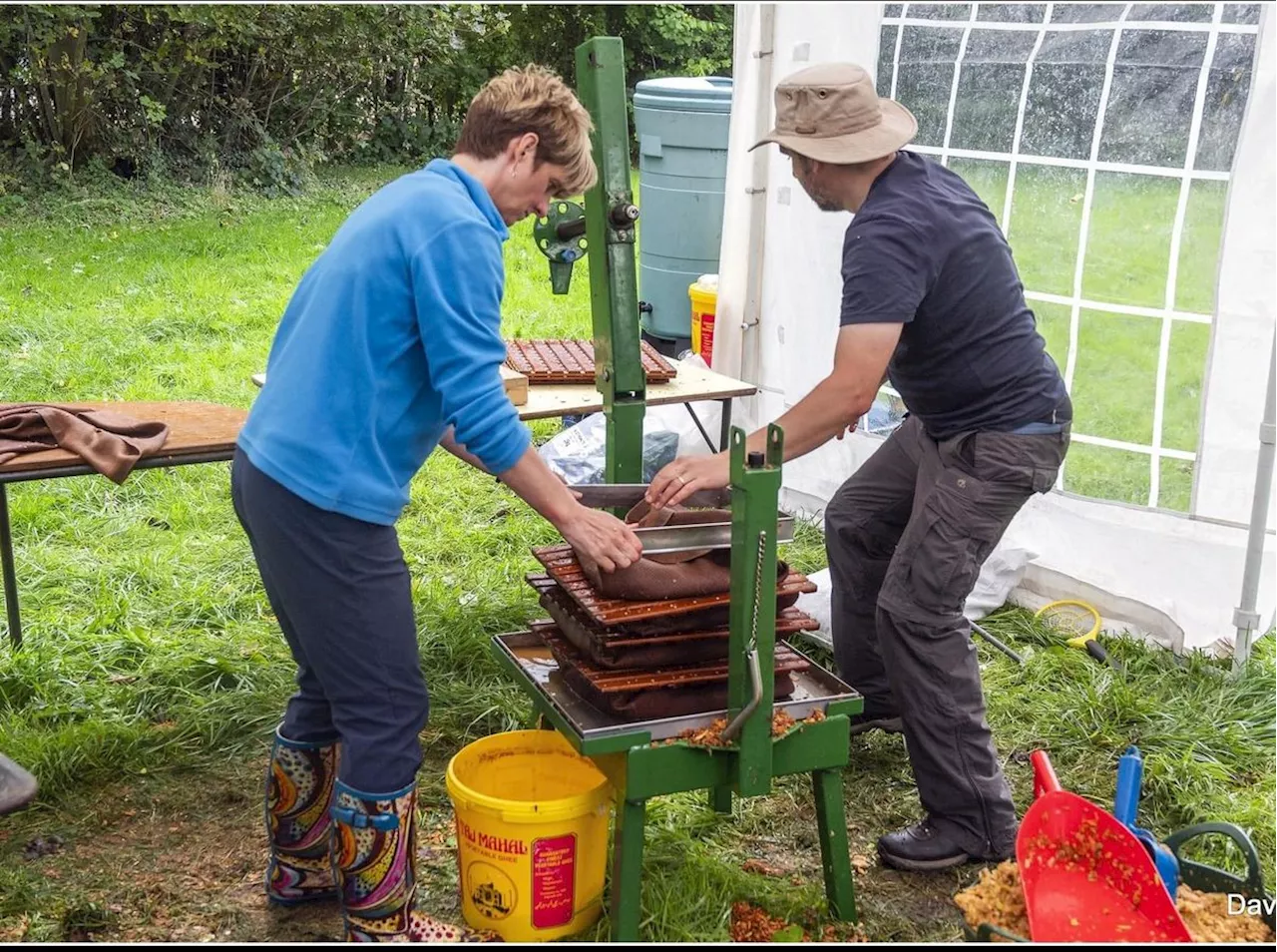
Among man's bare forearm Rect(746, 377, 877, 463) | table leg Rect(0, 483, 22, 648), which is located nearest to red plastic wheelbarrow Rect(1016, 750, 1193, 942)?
man's bare forearm Rect(746, 377, 877, 463)

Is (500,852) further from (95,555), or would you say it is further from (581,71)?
(95,555)

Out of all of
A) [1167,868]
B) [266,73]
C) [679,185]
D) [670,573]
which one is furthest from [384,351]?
[266,73]

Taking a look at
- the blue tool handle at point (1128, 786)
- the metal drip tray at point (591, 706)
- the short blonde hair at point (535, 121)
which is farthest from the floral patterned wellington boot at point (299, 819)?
the blue tool handle at point (1128, 786)

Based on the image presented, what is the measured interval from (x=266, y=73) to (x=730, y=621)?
12889 millimetres

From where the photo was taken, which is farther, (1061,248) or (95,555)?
(95,555)

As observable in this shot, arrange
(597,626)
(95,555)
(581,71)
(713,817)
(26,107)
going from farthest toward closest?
1. (26,107)
2. (95,555)
3. (713,817)
4. (581,71)
5. (597,626)

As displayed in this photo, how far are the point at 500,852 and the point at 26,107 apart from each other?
11.8m

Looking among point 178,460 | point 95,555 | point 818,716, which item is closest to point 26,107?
point 95,555

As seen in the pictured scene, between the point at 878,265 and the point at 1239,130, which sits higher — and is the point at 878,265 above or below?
below

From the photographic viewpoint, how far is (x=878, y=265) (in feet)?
10.2

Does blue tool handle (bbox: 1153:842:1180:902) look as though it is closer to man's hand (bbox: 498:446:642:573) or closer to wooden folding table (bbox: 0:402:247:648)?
man's hand (bbox: 498:446:642:573)

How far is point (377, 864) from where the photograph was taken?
2.81 m

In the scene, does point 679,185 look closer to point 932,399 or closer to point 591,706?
point 932,399

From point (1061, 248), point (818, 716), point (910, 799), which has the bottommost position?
point (910, 799)
